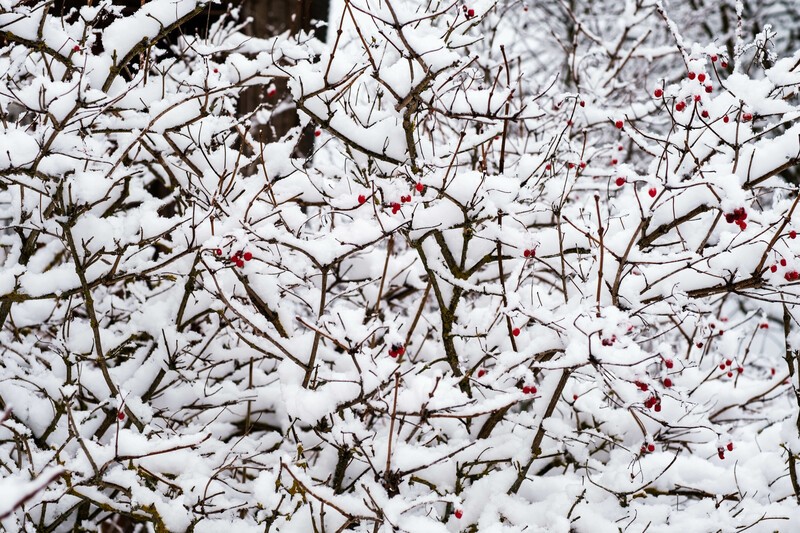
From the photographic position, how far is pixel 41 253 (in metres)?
3.74

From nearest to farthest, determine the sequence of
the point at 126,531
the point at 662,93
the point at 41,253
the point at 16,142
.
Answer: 1. the point at 16,142
2. the point at 662,93
3. the point at 41,253
4. the point at 126,531

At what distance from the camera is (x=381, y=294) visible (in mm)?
2715

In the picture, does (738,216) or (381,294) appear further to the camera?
(381,294)

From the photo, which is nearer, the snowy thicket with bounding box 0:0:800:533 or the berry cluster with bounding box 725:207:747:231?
the berry cluster with bounding box 725:207:747:231

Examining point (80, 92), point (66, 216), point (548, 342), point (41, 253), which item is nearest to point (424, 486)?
point (548, 342)

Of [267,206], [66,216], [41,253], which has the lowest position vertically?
[66,216]

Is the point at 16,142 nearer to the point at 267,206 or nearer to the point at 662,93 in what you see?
the point at 267,206

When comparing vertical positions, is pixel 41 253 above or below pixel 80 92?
above

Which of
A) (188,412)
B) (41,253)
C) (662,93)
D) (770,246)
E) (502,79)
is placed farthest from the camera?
(502,79)

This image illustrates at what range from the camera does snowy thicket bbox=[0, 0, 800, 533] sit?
221cm

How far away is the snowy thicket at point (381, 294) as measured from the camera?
2213mm

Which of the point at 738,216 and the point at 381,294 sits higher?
the point at 381,294

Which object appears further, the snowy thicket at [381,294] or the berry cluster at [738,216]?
the snowy thicket at [381,294]

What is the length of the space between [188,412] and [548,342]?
1859 millimetres
